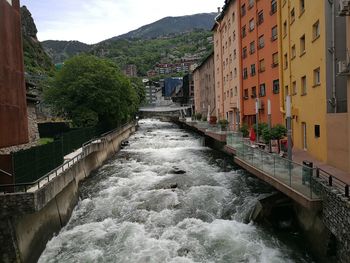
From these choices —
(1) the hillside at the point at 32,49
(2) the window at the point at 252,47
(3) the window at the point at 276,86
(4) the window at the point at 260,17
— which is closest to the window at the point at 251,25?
(2) the window at the point at 252,47

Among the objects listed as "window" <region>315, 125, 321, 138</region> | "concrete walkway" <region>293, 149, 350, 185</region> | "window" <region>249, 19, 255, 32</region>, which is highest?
"window" <region>249, 19, 255, 32</region>

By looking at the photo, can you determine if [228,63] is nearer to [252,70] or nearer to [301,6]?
[252,70]

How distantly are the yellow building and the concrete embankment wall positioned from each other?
13.5m

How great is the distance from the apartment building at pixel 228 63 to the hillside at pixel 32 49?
154 feet

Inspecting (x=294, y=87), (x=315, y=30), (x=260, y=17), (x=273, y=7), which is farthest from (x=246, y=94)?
(x=315, y=30)

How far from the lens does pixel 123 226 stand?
17438 mm

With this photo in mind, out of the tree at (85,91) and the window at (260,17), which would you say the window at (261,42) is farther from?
the tree at (85,91)

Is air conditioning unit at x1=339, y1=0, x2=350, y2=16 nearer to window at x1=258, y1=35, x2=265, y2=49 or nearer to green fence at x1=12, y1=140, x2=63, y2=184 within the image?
green fence at x1=12, y1=140, x2=63, y2=184

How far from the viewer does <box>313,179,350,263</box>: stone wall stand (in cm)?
1073

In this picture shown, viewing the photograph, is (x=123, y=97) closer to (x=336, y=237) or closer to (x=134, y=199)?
(x=134, y=199)

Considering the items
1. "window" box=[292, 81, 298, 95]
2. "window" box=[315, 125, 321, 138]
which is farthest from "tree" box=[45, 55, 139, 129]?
"window" box=[315, 125, 321, 138]

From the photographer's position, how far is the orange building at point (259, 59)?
3378 centimetres

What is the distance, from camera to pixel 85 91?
137ft

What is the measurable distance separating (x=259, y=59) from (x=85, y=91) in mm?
19152
